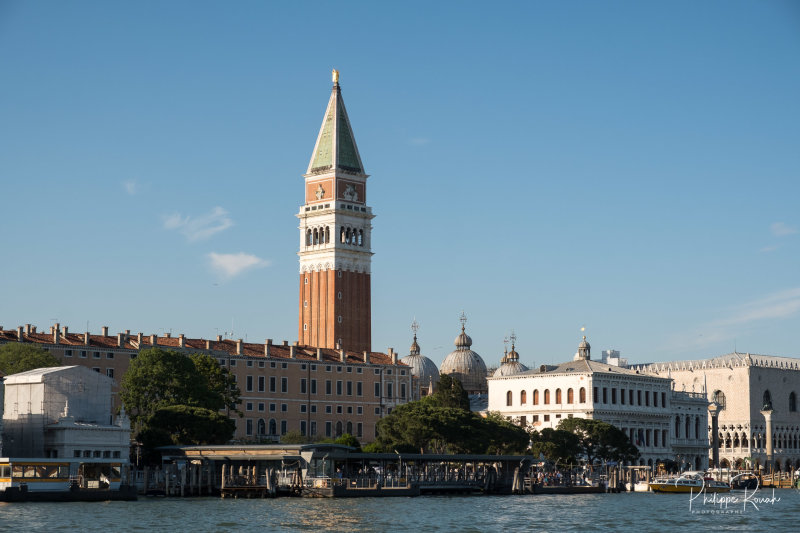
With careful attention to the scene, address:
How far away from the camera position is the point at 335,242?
109250 millimetres

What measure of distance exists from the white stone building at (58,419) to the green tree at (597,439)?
113 feet

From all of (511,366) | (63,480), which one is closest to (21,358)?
(63,480)

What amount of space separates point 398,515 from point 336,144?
6214 cm

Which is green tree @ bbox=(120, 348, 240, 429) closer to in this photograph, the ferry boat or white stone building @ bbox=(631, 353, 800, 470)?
the ferry boat

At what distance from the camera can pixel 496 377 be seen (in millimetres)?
105938

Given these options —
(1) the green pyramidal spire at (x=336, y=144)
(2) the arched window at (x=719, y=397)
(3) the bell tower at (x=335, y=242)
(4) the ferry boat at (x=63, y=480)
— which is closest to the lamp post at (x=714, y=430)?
(2) the arched window at (x=719, y=397)

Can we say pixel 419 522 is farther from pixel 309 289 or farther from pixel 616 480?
pixel 309 289

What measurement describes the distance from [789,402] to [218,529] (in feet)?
307

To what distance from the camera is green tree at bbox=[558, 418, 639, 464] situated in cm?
8812

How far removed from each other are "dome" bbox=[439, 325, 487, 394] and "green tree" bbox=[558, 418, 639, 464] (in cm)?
3830

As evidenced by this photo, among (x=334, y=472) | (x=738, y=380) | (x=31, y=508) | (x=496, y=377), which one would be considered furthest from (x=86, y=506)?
(x=738, y=380)

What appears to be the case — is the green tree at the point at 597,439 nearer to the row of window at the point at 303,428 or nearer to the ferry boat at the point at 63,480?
the row of window at the point at 303,428

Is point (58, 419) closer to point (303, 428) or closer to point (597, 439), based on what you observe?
point (303, 428)

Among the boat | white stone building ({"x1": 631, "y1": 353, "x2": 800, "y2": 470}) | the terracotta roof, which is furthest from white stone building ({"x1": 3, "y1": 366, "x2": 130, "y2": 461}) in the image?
white stone building ({"x1": 631, "y1": 353, "x2": 800, "y2": 470})
